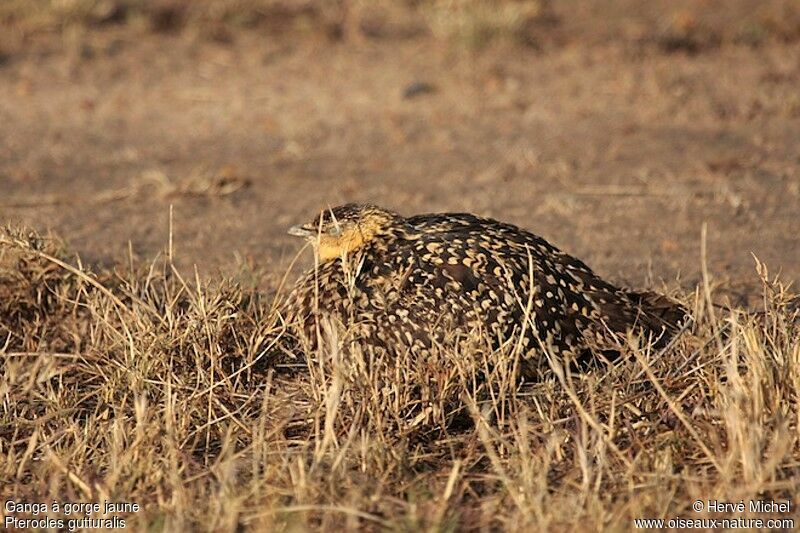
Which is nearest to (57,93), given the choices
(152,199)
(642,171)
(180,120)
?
(180,120)

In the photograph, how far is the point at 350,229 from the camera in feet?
15.3

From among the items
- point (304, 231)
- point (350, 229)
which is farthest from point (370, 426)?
point (304, 231)

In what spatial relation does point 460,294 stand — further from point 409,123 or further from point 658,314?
point 409,123

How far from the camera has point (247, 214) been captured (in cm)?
682

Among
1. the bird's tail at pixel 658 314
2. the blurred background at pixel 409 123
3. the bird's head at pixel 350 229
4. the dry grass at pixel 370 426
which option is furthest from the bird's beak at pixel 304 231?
the bird's tail at pixel 658 314

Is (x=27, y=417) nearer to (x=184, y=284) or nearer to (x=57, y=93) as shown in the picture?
(x=184, y=284)

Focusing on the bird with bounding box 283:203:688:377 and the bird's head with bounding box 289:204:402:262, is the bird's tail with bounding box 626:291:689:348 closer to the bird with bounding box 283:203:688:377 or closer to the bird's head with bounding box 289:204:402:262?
the bird with bounding box 283:203:688:377

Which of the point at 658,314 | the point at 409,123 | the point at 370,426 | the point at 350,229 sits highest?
the point at 409,123

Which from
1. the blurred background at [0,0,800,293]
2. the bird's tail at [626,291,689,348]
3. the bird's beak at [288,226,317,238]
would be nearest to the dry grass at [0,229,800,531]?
the bird's tail at [626,291,689,348]

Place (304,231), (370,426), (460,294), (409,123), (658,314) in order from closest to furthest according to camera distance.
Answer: (370,426)
(460,294)
(658,314)
(304,231)
(409,123)

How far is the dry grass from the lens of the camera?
11.8 feet

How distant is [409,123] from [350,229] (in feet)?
12.9

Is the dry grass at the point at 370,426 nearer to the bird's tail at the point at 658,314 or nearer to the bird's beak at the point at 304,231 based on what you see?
the bird's tail at the point at 658,314

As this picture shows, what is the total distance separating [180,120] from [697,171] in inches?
133
